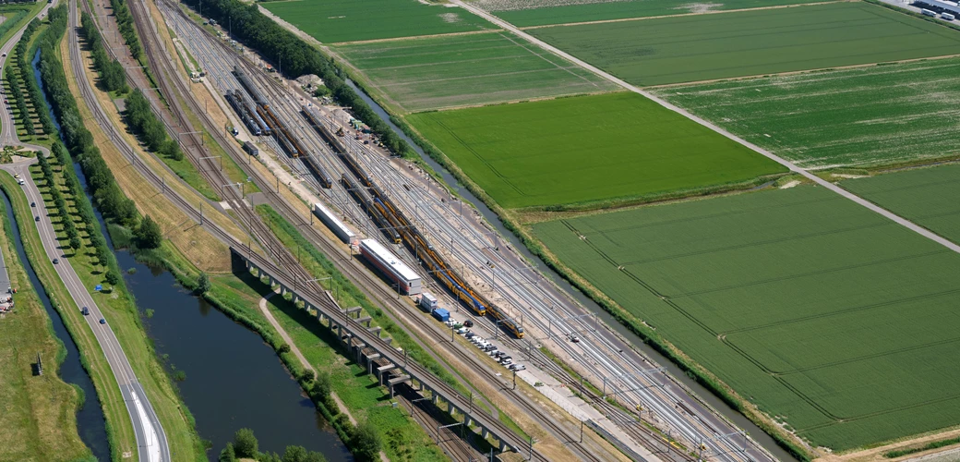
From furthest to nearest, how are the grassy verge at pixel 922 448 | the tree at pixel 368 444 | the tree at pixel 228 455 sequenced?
the grassy verge at pixel 922 448, the tree at pixel 368 444, the tree at pixel 228 455

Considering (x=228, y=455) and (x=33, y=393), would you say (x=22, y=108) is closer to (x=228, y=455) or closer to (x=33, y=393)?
(x=33, y=393)

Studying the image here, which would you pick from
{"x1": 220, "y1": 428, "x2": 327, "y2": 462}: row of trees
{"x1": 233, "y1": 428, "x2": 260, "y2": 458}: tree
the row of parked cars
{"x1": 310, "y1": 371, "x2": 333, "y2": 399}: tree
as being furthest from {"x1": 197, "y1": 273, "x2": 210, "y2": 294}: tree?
{"x1": 233, "y1": 428, "x2": 260, "y2": 458}: tree

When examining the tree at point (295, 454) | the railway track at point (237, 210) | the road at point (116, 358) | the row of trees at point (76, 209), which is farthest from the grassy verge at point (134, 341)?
the railway track at point (237, 210)

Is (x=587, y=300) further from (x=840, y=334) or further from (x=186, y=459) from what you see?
(x=186, y=459)

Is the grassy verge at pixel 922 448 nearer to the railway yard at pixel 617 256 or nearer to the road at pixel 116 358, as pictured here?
the railway yard at pixel 617 256

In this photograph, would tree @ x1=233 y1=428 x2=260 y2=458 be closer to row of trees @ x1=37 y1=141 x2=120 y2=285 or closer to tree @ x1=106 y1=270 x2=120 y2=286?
tree @ x1=106 y1=270 x2=120 y2=286

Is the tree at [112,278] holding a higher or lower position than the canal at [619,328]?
lower

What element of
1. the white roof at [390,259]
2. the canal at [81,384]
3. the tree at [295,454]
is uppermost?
the tree at [295,454]
